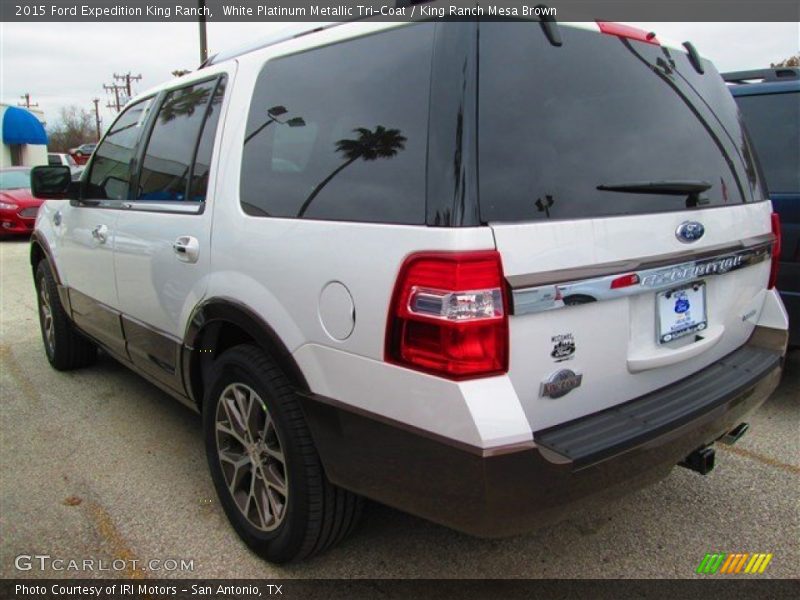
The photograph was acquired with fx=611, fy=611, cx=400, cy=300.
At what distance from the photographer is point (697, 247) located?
210 centimetres

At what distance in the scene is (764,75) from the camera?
407cm

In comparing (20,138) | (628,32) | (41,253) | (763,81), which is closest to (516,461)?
(628,32)

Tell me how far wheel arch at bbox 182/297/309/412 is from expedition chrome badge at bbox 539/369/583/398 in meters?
0.78

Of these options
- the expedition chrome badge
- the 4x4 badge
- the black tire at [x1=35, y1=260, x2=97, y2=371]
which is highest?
the 4x4 badge

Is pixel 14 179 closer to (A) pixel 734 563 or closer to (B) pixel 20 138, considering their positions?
(A) pixel 734 563

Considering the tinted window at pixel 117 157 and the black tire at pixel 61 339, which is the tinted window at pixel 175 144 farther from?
the black tire at pixel 61 339

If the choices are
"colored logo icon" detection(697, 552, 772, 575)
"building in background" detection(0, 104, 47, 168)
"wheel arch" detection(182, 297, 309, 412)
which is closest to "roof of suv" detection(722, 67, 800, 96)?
"colored logo icon" detection(697, 552, 772, 575)

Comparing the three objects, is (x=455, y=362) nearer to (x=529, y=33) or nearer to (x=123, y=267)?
(x=529, y=33)

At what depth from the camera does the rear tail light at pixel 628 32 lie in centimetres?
204

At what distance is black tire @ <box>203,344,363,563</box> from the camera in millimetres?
2102

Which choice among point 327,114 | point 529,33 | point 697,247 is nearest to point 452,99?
point 529,33

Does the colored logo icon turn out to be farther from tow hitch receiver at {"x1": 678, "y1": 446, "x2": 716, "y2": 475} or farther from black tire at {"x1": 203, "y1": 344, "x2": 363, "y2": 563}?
black tire at {"x1": 203, "y1": 344, "x2": 363, "y2": 563}

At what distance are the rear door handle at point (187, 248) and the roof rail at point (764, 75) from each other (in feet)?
11.7

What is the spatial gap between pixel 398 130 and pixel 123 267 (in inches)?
82.2
